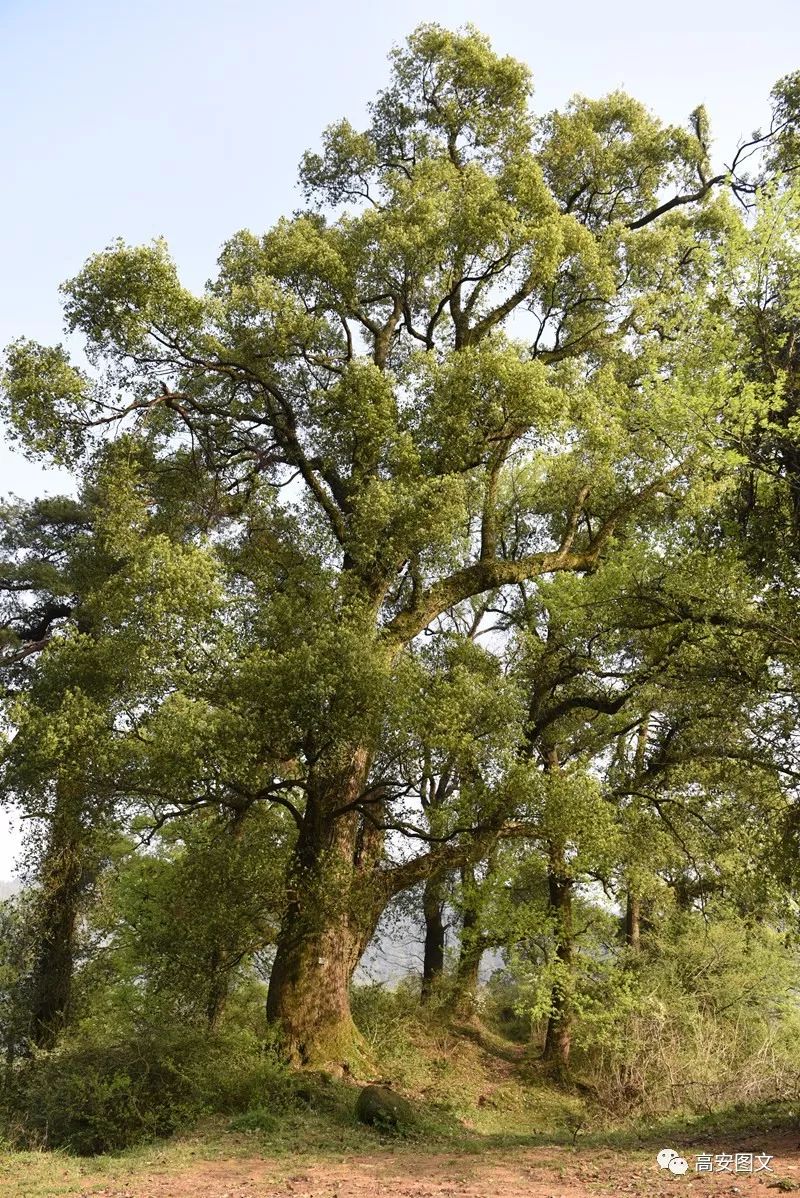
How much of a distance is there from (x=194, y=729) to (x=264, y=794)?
177 cm

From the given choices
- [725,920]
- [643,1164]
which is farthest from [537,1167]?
[725,920]

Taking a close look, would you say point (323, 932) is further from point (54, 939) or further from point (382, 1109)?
point (54, 939)

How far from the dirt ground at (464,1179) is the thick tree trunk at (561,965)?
7.21 meters

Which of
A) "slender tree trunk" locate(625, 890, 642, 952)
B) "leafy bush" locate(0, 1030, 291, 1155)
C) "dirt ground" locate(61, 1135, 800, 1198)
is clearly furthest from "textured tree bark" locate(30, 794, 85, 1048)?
"slender tree trunk" locate(625, 890, 642, 952)

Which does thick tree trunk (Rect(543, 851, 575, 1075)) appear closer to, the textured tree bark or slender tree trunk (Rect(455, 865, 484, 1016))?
slender tree trunk (Rect(455, 865, 484, 1016))

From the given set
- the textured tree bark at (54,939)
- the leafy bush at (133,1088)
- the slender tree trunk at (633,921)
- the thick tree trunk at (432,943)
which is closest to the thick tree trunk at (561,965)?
the slender tree trunk at (633,921)

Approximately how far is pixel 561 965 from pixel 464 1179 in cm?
833

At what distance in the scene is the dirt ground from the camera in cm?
718

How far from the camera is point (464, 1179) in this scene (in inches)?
319

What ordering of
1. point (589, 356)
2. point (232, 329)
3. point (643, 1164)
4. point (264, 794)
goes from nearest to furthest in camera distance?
point (643, 1164)
point (264, 794)
point (232, 329)
point (589, 356)

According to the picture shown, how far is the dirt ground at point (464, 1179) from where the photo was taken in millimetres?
7184

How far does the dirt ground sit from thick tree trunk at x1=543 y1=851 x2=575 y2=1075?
23.7ft

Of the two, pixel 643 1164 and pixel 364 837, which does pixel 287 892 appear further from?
pixel 643 1164

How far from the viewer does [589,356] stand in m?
18.9
